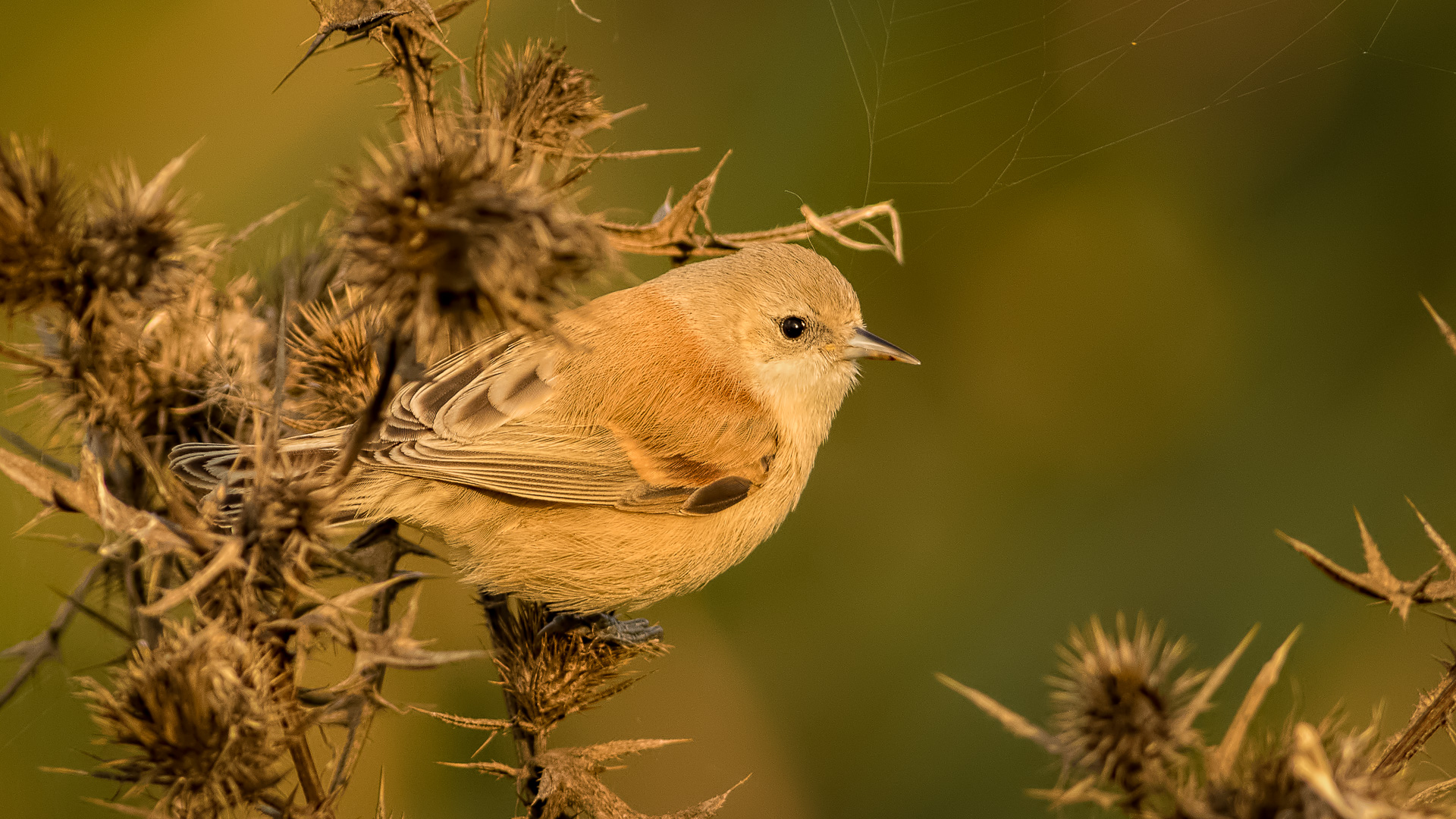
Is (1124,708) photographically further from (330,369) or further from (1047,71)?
(1047,71)

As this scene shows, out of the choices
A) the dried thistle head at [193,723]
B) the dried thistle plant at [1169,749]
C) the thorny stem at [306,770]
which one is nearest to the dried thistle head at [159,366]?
the dried thistle head at [193,723]

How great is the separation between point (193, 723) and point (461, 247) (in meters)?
0.72

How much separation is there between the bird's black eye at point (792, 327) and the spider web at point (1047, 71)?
1.60ft

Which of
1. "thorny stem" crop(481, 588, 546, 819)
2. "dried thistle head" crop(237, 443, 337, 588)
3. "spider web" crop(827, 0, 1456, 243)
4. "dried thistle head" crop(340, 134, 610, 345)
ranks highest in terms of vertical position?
"spider web" crop(827, 0, 1456, 243)

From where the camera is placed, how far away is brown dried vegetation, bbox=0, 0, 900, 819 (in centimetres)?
122

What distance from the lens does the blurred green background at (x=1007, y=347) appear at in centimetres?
298

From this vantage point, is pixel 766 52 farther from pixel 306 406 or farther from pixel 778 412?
pixel 306 406

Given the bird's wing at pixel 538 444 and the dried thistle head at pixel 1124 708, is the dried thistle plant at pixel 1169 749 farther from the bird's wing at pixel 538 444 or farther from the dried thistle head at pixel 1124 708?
the bird's wing at pixel 538 444

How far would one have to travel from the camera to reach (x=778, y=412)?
341 centimetres

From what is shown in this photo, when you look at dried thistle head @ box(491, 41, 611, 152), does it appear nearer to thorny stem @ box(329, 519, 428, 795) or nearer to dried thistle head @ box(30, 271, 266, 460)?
dried thistle head @ box(30, 271, 266, 460)

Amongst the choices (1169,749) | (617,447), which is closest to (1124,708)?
(1169,749)

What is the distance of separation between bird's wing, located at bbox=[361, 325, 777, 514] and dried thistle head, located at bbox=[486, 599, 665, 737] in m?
0.57

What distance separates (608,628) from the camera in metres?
2.82

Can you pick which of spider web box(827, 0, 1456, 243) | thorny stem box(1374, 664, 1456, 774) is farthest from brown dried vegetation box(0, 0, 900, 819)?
spider web box(827, 0, 1456, 243)
